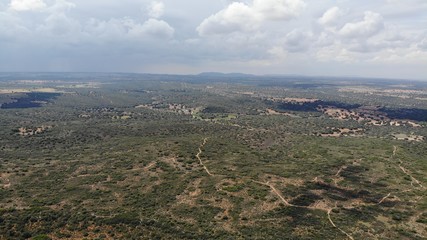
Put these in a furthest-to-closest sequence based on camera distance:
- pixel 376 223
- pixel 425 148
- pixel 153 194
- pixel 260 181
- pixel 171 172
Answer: pixel 425 148 → pixel 171 172 → pixel 260 181 → pixel 153 194 → pixel 376 223

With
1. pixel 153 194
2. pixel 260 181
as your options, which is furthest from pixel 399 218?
pixel 153 194

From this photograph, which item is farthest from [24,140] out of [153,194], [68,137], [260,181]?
[260,181]

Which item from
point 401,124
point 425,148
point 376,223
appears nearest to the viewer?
point 376,223

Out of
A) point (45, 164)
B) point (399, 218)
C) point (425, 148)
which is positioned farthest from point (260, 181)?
point (425, 148)

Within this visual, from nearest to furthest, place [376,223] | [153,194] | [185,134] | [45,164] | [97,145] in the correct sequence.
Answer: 1. [376,223]
2. [153,194]
3. [45,164]
4. [97,145]
5. [185,134]

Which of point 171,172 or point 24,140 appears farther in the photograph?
point 24,140

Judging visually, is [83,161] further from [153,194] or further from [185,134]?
[185,134]

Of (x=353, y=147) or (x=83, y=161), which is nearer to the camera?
(x=83, y=161)

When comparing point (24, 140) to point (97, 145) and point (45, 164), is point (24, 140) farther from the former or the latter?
point (45, 164)

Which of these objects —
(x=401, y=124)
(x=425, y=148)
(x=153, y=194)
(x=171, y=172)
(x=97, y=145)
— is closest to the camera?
(x=153, y=194)
